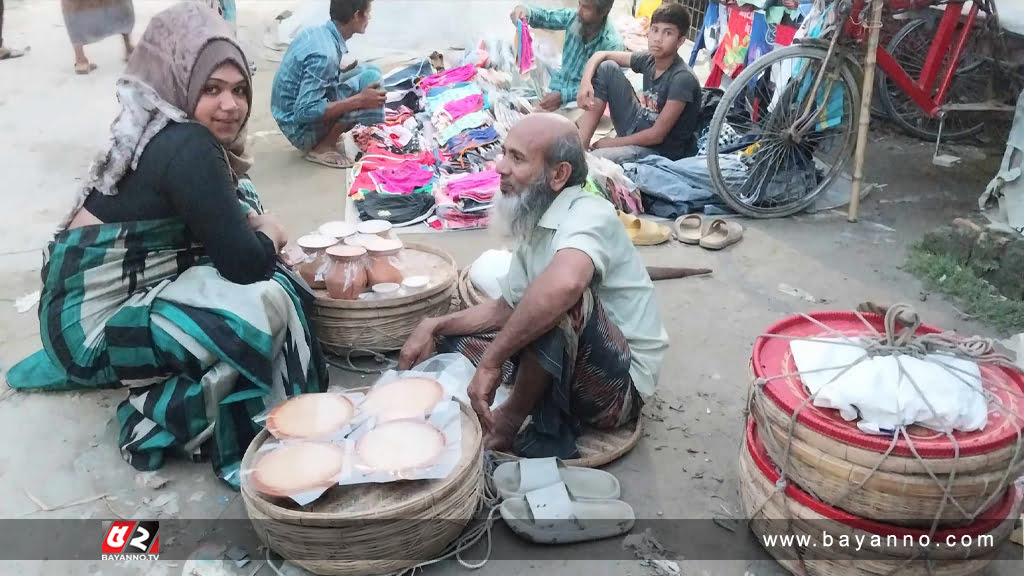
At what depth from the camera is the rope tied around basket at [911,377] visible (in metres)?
1.80

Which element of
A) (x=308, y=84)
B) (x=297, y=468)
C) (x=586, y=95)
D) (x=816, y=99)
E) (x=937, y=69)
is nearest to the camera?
(x=297, y=468)

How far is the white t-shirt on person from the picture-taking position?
2.32m

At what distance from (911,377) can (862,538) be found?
39 centimetres

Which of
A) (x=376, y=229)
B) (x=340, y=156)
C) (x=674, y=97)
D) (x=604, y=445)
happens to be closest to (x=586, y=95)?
(x=674, y=97)

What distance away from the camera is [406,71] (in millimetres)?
6480

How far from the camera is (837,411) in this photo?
74.8 inches

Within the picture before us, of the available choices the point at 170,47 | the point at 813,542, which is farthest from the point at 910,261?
the point at 170,47

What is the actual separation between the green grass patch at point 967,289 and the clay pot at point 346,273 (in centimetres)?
Answer: 255

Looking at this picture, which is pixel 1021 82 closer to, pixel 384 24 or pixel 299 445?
pixel 299 445

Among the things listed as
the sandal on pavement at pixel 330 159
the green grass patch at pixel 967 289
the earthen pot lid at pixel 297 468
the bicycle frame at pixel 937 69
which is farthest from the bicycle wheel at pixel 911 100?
the earthen pot lid at pixel 297 468

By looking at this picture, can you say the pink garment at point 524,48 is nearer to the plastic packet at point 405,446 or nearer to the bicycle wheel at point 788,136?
the bicycle wheel at point 788,136

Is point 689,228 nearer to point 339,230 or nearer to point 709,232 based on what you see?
point 709,232

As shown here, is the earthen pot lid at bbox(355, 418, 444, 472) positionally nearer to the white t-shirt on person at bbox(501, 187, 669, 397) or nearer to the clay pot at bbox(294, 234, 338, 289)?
the white t-shirt on person at bbox(501, 187, 669, 397)

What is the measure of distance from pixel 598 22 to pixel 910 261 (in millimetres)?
2586
